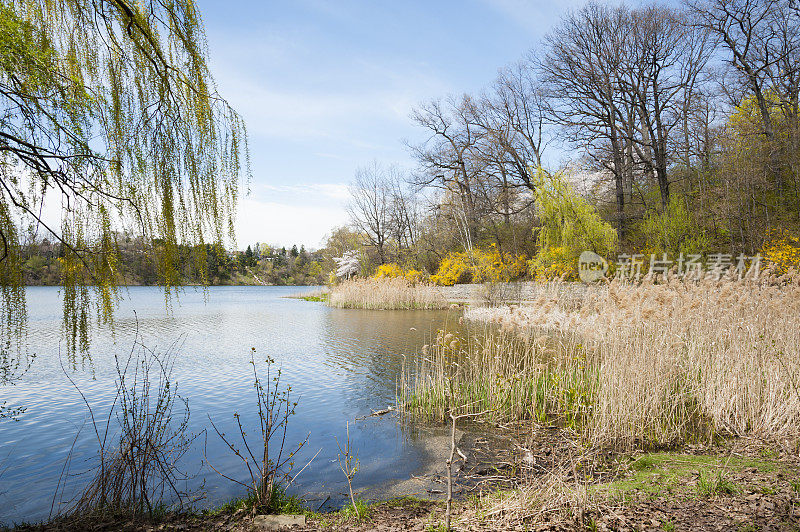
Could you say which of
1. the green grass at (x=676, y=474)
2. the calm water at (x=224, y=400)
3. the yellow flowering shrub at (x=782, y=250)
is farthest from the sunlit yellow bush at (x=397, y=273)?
the green grass at (x=676, y=474)

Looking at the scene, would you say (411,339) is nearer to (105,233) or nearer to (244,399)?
(244,399)

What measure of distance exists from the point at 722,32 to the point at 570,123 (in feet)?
21.2

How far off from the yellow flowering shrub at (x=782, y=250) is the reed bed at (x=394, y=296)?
→ 12010 mm

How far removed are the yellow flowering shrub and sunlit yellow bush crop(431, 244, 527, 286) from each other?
9868 millimetres

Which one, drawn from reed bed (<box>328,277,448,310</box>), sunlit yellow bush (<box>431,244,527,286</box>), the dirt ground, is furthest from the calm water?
sunlit yellow bush (<box>431,244,527,286</box>)

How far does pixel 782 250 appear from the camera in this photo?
13977mm

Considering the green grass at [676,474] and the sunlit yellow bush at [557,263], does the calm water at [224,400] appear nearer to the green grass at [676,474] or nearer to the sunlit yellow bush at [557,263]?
the green grass at [676,474]

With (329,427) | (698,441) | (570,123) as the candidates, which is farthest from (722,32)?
(329,427)

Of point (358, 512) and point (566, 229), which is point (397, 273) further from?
point (358, 512)

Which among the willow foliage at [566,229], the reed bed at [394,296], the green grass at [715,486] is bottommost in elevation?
the green grass at [715,486]

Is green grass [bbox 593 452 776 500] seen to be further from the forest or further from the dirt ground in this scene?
the forest

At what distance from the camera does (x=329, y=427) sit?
5.36 metres

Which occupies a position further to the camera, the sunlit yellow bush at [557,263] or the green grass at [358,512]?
the sunlit yellow bush at [557,263]

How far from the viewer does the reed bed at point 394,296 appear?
2056 centimetres
